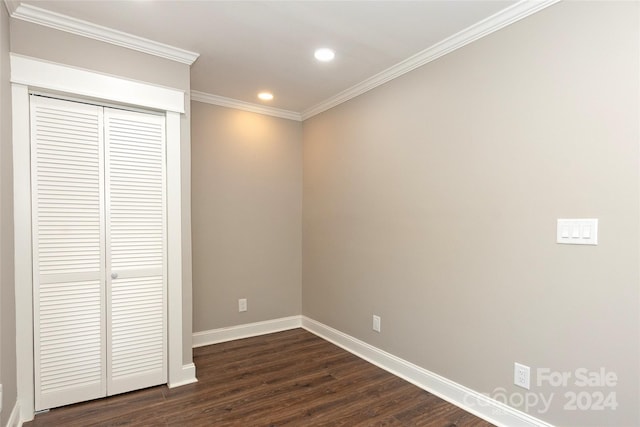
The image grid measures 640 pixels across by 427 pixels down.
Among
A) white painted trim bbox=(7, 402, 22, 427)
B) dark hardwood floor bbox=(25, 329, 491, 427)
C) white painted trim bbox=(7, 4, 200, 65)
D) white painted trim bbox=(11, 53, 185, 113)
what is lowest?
dark hardwood floor bbox=(25, 329, 491, 427)

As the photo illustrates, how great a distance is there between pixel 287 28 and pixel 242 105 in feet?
5.00

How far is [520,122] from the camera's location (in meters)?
2.01

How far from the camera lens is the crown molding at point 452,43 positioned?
195cm

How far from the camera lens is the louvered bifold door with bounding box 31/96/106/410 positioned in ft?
7.12

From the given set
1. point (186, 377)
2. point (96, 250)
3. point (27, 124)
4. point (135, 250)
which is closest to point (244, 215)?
point (135, 250)

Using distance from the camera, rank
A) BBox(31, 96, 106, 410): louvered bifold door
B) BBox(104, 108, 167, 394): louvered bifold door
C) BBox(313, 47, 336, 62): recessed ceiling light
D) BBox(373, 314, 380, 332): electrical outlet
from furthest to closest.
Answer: BBox(373, 314, 380, 332): electrical outlet → BBox(313, 47, 336, 62): recessed ceiling light → BBox(104, 108, 167, 394): louvered bifold door → BBox(31, 96, 106, 410): louvered bifold door

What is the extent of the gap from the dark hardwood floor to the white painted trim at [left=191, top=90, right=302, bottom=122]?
96.6 inches

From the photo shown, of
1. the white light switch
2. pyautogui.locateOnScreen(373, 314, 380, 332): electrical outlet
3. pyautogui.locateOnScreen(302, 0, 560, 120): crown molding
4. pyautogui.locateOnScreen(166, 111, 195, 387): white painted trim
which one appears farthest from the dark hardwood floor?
pyautogui.locateOnScreen(302, 0, 560, 120): crown molding

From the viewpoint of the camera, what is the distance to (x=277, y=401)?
2377mm

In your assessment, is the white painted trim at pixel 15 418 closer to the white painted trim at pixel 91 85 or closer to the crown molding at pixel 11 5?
the white painted trim at pixel 91 85

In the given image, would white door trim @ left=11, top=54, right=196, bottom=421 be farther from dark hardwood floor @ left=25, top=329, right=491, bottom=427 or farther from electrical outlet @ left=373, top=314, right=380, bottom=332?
electrical outlet @ left=373, top=314, right=380, bottom=332

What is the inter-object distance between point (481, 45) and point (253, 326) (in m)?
3.26

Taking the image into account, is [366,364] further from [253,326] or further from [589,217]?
[589,217]

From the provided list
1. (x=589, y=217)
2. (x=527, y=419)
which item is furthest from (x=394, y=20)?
(x=527, y=419)
